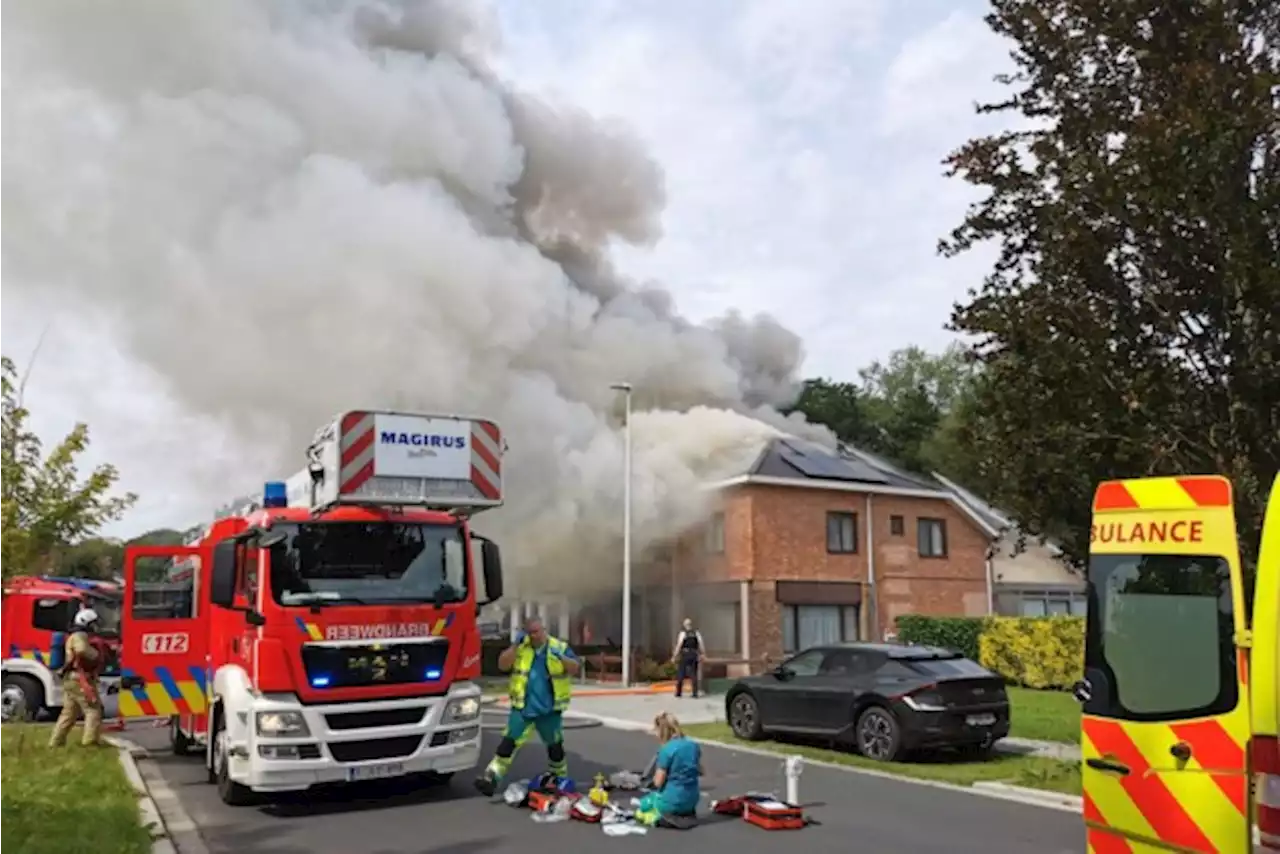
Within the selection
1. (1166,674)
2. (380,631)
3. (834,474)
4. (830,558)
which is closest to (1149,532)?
(1166,674)

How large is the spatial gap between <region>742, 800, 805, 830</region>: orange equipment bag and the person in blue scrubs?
0.44 m

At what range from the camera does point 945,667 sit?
40.9 ft

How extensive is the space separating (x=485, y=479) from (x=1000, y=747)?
7.34 meters

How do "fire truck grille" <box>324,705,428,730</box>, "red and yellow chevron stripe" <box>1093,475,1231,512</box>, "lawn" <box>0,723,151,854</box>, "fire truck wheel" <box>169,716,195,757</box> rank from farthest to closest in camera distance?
"fire truck wheel" <box>169,716,195,757</box>
"fire truck grille" <box>324,705,428,730</box>
"lawn" <box>0,723,151,854</box>
"red and yellow chevron stripe" <box>1093,475,1231,512</box>

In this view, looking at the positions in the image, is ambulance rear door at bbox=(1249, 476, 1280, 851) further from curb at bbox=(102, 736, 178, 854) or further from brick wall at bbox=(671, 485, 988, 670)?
brick wall at bbox=(671, 485, 988, 670)

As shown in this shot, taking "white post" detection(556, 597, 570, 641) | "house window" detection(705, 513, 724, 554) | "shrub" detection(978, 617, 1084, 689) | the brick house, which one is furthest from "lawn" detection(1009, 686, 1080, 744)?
"white post" detection(556, 597, 570, 641)

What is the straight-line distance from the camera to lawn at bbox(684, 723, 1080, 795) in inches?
421

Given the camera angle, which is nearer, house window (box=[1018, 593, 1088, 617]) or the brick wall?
the brick wall

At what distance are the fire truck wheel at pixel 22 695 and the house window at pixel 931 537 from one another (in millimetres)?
20342

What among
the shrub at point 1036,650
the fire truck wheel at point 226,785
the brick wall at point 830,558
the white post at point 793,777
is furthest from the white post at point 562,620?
the white post at point 793,777

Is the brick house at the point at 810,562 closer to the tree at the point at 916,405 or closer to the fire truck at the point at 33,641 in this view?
the tree at the point at 916,405

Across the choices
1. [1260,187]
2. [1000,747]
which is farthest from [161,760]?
[1260,187]

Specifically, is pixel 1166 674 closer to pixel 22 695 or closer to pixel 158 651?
pixel 158 651

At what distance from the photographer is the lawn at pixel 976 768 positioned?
10.7 m
